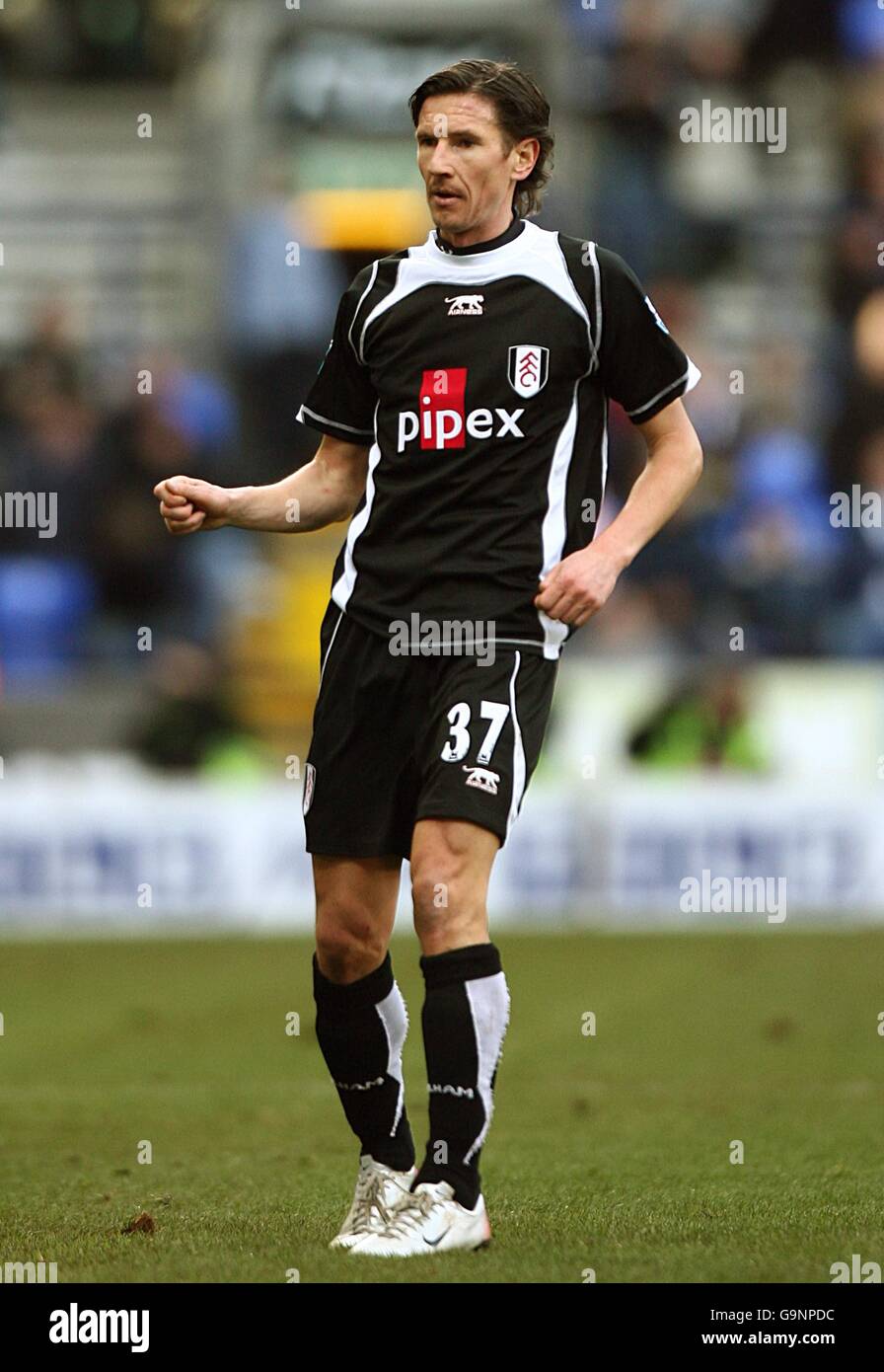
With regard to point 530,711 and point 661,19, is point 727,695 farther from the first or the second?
point 530,711

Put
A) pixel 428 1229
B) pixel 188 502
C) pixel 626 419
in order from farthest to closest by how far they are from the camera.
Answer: pixel 626 419
pixel 188 502
pixel 428 1229

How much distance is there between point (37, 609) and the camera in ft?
56.4

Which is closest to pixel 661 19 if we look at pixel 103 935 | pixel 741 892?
pixel 741 892

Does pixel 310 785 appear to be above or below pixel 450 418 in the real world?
below

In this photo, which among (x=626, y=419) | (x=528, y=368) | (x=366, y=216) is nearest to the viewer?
(x=528, y=368)

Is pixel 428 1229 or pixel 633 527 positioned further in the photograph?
pixel 633 527

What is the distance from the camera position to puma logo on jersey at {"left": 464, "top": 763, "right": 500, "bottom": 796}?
557 centimetres

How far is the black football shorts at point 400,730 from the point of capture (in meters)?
5.63

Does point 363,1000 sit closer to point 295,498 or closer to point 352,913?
point 352,913

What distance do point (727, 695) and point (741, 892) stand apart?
4.23 ft

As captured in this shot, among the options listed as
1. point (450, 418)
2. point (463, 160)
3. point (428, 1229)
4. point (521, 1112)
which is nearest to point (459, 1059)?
point (428, 1229)
